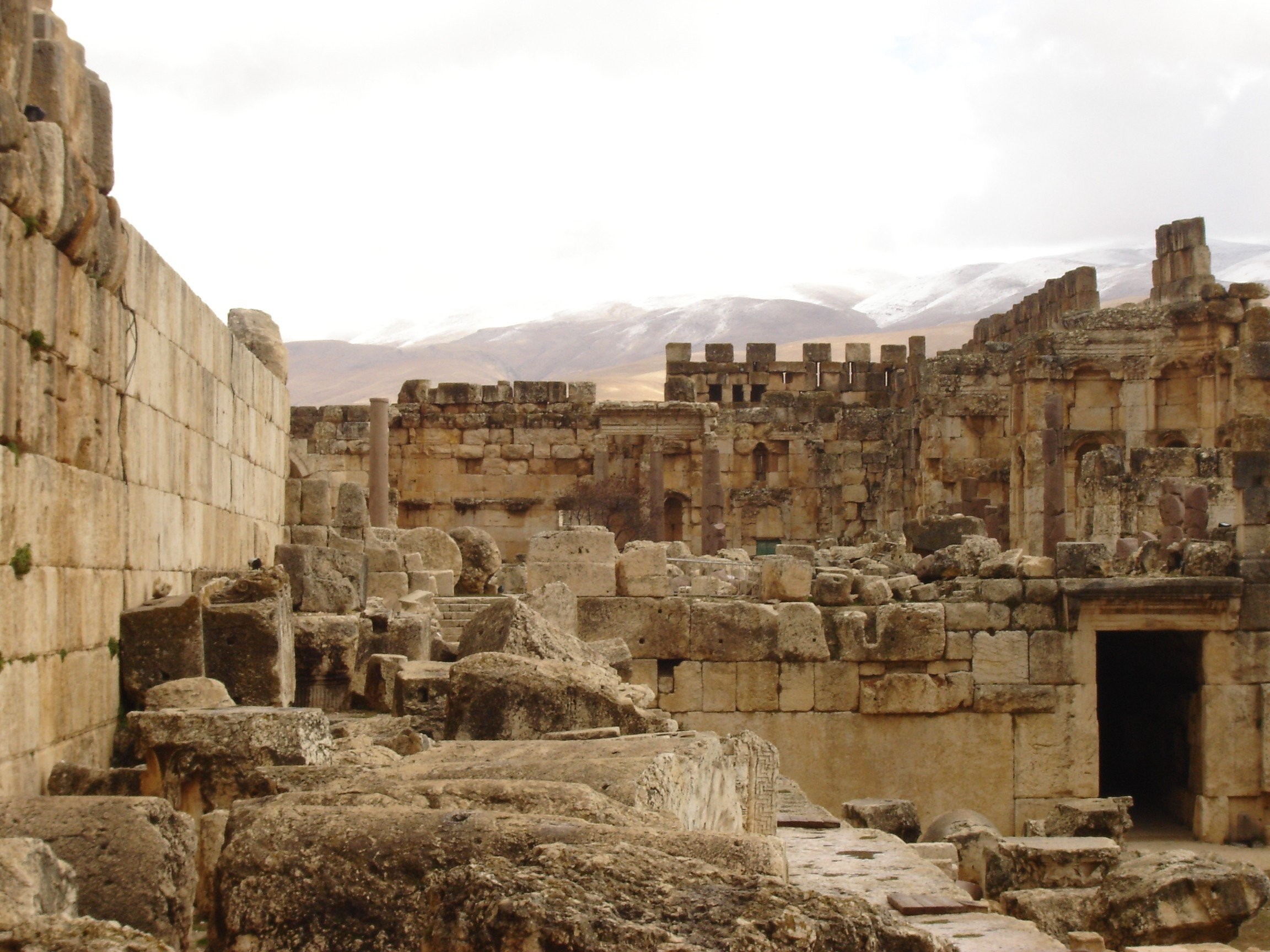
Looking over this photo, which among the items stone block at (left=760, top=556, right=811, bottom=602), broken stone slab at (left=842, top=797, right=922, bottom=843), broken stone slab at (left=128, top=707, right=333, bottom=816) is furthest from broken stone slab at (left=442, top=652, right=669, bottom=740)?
stone block at (left=760, top=556, right=811, bottom=602)

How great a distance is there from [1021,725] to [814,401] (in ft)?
60.8

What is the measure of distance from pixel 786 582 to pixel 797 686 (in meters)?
0.87

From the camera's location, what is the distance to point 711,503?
25.7 metres

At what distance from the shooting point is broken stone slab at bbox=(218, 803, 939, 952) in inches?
123

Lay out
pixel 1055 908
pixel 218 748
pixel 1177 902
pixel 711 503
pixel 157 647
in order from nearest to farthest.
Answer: pixel 218 748, pixel 157 647, pixel 1177 902, pixel 1055 908, pixel 711 503

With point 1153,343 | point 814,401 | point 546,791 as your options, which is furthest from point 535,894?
point 814,401

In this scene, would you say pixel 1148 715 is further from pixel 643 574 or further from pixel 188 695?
pixel 188 695

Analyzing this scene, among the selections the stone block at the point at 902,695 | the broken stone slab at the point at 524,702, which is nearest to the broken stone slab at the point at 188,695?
the broken stone slab at the point at 524,702

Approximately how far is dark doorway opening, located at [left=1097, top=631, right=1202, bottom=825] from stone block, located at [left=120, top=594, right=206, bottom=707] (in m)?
9.08

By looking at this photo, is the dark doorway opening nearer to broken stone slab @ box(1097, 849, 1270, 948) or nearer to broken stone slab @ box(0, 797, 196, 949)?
broken stone slab @ box(1097, 849, 1270, 948)

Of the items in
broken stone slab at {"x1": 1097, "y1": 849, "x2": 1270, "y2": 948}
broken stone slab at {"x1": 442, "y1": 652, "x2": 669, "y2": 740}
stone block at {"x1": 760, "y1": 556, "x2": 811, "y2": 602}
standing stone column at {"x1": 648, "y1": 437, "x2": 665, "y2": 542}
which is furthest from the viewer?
standing stone column at {"x1": 648, "y1": 437, "x2": 665, "y2": 542}

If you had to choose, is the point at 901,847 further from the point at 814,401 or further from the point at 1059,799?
the point at 814,401

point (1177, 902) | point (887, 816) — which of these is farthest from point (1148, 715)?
point (1177, 902)

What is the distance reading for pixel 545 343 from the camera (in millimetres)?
122188
